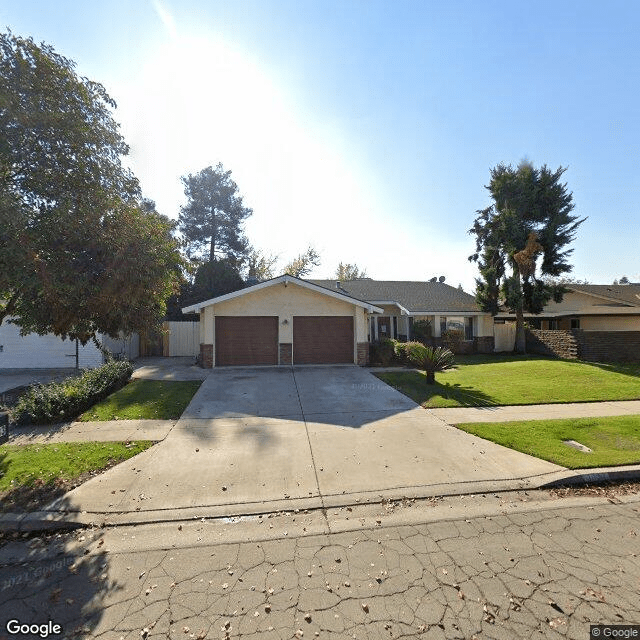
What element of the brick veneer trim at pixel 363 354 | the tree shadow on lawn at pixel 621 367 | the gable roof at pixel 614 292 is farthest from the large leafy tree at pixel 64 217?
the gable roof at pixel 614 292

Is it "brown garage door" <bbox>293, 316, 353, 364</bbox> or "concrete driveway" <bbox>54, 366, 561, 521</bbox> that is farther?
"brown garage door" <bbox>293, 316, 353, 364</bbox>

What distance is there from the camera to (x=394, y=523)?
12.6 ft

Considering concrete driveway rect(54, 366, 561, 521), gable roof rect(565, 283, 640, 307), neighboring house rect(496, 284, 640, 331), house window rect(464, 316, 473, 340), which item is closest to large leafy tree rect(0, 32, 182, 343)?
concrete driveway rect(54, 366, 561, 521)

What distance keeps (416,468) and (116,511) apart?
4.19 metres

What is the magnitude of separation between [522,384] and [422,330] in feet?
29.3

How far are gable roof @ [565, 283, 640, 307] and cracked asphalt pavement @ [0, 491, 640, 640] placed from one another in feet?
86.2

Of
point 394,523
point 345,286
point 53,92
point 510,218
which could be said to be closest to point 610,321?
point 510,218

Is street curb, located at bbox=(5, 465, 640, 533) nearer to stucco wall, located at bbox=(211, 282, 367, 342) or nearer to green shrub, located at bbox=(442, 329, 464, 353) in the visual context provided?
stucco wall, located at bbox=(211, 282, 367, 342)

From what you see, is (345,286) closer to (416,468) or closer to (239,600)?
(416,468)

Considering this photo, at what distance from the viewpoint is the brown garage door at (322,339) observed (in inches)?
608

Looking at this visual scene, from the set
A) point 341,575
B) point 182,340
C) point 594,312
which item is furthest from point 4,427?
point 594,312

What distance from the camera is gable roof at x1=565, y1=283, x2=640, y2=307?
23.5 meters

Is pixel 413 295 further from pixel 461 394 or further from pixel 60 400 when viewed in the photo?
pixel 60 400

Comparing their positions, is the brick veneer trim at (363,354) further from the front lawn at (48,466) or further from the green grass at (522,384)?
the front lawn at (48,466)
